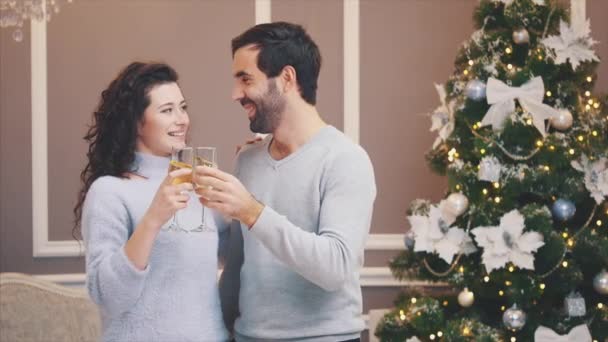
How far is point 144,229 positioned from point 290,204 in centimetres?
38

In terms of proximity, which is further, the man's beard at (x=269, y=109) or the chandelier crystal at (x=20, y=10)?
the chandelier crystal at (x=20, y=10)

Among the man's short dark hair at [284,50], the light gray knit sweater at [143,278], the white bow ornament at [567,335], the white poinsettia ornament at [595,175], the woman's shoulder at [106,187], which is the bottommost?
the white bow ornament at [567,335]

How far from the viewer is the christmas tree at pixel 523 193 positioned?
10.9ft

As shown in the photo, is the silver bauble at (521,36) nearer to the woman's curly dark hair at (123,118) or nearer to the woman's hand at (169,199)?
the woman's curly dark hair at (123,118)

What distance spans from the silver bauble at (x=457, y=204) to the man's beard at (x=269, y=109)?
128 cm

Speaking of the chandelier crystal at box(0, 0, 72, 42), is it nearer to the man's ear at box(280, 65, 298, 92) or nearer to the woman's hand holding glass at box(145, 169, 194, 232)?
the man's ear at box(280, 65, 298, 92)

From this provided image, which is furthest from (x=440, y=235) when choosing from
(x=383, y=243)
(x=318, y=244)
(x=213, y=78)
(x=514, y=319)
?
(x=318, y=244)

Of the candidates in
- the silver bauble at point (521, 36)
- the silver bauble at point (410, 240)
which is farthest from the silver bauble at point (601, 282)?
the silver bauble at point (521, 36)

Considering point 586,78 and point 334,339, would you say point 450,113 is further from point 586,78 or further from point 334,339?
point 334,339

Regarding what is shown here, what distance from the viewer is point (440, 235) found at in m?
3.51

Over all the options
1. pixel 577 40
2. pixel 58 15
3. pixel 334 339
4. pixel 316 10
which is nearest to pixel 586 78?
pixel 577 40

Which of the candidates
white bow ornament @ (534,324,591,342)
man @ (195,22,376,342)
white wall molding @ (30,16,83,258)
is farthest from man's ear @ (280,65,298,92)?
white wall molding @ (30,16,83,258)

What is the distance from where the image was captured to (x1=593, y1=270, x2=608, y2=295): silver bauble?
3.31 m

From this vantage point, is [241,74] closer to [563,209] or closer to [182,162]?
[182,162]
